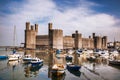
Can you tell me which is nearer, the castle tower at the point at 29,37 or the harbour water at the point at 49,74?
the harbour water at the point at 49,74

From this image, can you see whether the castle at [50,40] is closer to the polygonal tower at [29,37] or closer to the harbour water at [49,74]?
the polygonal tower at [29,37]

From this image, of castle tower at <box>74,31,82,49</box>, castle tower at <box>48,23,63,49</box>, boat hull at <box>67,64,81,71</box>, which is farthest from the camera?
castle tower at <box>74,31,82,49</box>

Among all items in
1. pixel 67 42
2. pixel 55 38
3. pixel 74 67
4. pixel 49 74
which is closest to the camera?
pixel 49 74

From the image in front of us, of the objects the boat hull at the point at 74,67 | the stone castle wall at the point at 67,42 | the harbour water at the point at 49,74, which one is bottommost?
the harbour water at the point at 49,74

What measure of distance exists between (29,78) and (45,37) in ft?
153

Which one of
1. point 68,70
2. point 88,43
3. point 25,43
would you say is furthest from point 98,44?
point 68,70

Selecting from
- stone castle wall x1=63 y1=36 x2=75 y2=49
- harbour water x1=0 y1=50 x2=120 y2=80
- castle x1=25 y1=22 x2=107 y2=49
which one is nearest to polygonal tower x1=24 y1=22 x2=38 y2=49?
castle x1=25 y1=22 x2=107 y2=49

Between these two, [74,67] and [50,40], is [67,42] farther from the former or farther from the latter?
[74,67]

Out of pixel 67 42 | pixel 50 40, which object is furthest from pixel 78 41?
pixel 50 40

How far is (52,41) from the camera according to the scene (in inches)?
2279

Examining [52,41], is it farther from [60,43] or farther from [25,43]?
[25,43]

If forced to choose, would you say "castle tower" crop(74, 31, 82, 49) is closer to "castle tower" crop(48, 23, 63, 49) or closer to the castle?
the castle

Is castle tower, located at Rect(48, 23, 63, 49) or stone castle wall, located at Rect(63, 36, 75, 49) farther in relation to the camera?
stone castle wall, located at Rect(63, 36, 75, 49)

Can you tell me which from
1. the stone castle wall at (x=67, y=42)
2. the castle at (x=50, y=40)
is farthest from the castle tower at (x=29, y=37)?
the stone castle wall at (x=67, y=42)
